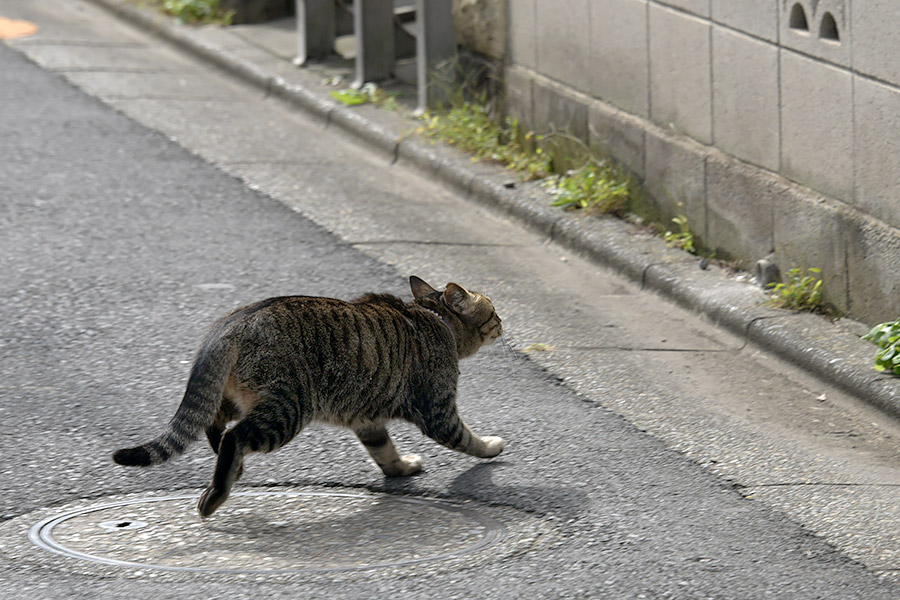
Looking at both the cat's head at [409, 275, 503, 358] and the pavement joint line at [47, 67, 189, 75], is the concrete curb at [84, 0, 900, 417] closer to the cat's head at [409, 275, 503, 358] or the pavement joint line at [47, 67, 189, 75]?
the pavement joint line at [47, 67, 189, 75]

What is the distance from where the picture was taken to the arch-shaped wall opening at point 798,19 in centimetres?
631

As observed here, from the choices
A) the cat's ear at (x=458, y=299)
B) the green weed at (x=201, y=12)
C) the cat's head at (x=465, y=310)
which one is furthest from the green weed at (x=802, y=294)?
the green weed at (x=201, y=12)

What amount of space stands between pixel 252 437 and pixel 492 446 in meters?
1.02

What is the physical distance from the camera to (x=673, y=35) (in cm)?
724

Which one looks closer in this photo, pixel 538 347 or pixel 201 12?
pixel 538 347

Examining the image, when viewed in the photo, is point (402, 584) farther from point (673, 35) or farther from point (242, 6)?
point (242, 6)

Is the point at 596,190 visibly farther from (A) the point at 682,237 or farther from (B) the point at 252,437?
(B) the point at 252,437

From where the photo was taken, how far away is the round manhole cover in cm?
Answer: 420

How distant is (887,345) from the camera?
5.69 metres

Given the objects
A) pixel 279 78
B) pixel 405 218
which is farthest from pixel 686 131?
pixel 279 78

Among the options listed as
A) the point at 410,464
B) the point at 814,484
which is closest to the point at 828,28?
the point at 814,484

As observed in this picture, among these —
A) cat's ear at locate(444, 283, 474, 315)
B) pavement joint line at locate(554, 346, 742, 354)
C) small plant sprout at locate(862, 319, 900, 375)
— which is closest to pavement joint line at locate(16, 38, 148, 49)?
pavement joint line at locate(554, 346, 742, 354)

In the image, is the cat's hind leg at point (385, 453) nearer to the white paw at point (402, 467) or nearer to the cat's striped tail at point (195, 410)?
the white paw at point (402, 467)

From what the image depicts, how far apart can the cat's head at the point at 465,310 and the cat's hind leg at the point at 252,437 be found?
87cm
